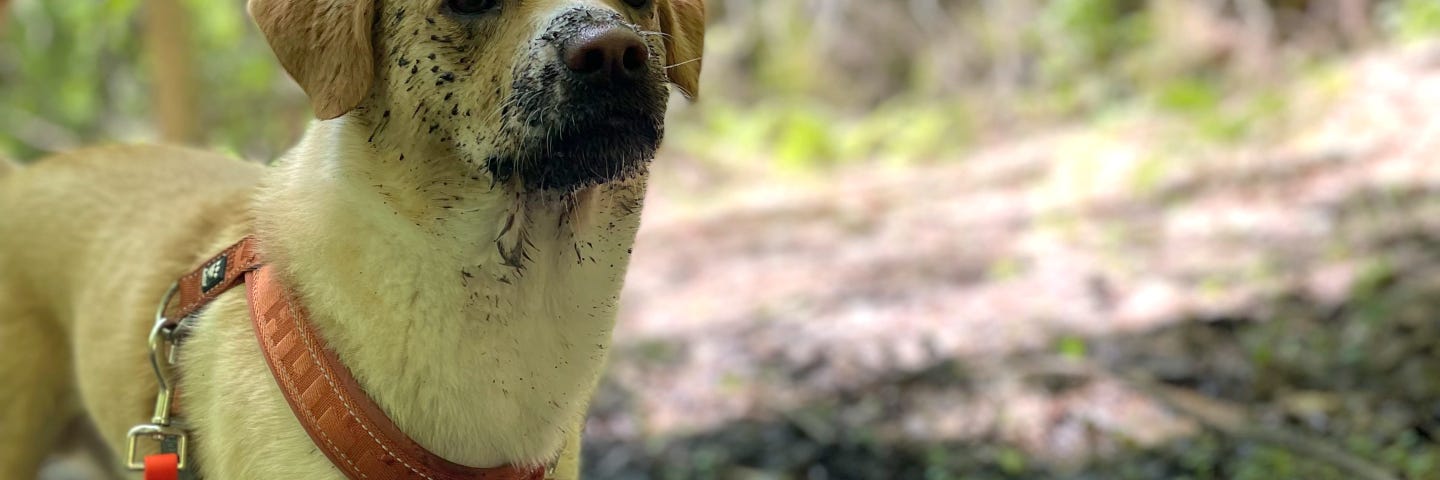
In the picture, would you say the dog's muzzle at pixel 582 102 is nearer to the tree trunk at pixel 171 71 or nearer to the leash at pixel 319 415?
the leash at pixel 319 415

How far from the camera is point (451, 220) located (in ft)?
7.23

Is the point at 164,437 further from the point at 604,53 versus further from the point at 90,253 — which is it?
the point at 604,53

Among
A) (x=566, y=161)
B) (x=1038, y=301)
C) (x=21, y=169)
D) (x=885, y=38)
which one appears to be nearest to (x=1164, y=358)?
(x=1038, y=301)

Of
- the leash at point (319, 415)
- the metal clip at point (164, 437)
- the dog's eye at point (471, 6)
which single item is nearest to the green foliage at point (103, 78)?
the metal clip at point (164, 437)

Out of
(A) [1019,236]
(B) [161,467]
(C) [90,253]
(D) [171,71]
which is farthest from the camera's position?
(A) [1019,236]

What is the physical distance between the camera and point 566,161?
6.93ft

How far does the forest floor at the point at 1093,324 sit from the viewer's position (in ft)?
14.3

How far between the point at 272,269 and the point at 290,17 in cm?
53

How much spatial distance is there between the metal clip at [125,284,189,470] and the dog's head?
2.37ft

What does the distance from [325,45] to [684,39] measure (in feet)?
2.78

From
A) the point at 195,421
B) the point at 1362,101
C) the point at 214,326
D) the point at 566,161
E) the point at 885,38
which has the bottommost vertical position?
the point at 885,38

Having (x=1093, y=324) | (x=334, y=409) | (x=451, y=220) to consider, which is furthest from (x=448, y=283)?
(x=1093, y=324)

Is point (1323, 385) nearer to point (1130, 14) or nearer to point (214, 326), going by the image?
point (214, 326)

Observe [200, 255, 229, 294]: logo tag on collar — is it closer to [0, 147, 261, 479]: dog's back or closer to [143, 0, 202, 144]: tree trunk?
[0, 147, 261, 479]: dog's back
